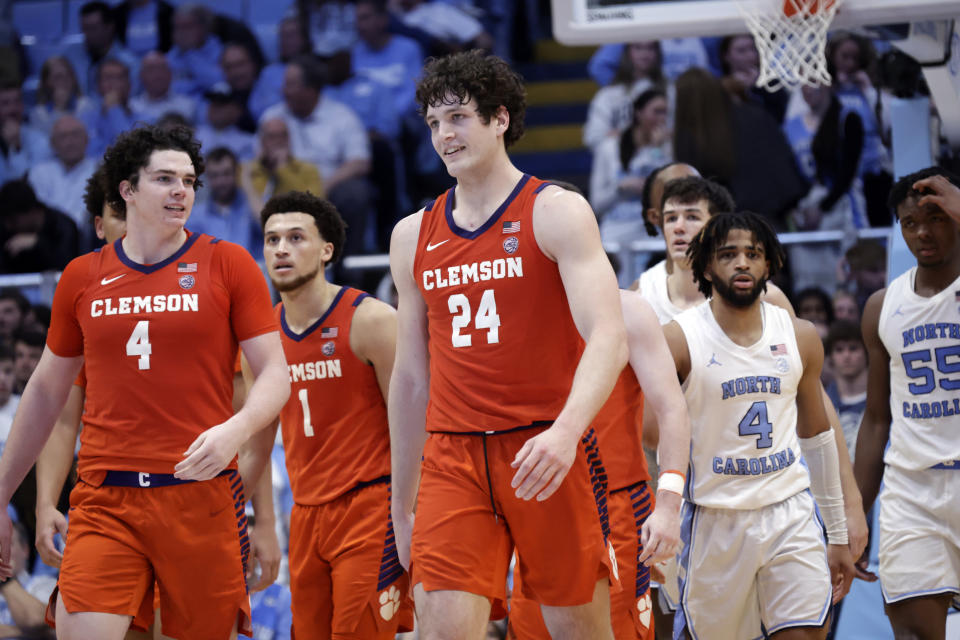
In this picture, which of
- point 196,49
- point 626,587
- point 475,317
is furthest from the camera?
point 196,49

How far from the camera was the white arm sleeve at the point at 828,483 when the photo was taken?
5.65 metres

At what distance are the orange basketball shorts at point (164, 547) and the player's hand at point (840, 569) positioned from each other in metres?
2.79

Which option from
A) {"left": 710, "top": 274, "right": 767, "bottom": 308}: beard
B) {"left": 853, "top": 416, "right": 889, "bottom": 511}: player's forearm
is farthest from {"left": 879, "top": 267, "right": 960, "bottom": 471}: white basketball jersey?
{"left": 710, "top": 274, "right": 767, "bottom": 308}: beard

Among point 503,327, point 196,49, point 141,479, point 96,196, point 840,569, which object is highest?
point 196,49

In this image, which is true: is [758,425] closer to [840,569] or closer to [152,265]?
[840,569]

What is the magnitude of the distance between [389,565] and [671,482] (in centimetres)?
157

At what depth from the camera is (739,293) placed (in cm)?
559

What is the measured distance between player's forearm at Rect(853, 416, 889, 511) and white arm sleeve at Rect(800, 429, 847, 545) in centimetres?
48

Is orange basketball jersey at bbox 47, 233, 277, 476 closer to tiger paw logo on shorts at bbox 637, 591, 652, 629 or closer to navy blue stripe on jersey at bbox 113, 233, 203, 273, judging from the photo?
navy blue stripe on jersey at bbox 113, 233, 203, 273

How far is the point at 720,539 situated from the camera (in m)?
5.44

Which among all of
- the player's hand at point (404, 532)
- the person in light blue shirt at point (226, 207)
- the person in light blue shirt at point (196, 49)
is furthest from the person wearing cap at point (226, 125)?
the player's hand at point (404, 532)

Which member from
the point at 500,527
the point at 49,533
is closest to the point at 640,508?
the point at 500,527

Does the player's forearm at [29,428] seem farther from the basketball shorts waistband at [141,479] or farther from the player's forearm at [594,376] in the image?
the player's forearm at [594,376]

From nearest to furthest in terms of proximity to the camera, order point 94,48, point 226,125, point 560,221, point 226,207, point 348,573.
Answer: point 560,221 → point 348,573 → point 226,207 → point 226,125 → point 94,48
